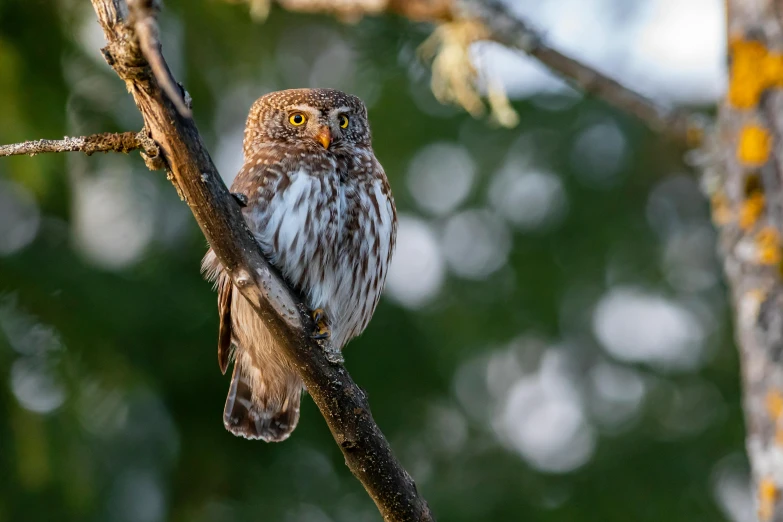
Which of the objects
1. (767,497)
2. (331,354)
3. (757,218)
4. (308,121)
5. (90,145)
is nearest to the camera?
(90,145)

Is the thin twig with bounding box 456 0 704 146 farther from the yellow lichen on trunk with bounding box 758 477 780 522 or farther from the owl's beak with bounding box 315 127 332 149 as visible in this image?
the yellow lichen on trunk with bounding box 758 477 780 522

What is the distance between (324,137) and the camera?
160 inches

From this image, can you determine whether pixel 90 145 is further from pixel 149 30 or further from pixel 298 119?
pixel 298 119

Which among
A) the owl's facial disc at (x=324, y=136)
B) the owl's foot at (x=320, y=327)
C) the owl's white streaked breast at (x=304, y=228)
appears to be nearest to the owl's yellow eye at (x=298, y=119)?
the owl's facial disc at (x=324, y=136)

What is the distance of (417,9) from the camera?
5109mm

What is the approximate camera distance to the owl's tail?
4.21 meters

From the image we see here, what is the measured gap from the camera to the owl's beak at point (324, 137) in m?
4.05

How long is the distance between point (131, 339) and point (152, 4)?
302cm

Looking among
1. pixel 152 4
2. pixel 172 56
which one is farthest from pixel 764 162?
pixel 172 56

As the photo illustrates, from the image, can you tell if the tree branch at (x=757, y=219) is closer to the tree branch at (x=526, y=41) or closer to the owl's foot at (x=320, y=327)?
the tree branch at (x=526, y=41)

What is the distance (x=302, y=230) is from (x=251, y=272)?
884 millimetres

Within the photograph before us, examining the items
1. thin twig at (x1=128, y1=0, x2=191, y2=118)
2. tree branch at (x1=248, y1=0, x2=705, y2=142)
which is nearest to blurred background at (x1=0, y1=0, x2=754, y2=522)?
tree branch at (x1=248, y1=0, x2=705, y2=142)

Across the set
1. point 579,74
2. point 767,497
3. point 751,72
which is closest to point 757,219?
point 751,72

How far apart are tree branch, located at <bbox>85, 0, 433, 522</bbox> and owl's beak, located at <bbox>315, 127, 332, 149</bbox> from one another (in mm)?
1148
